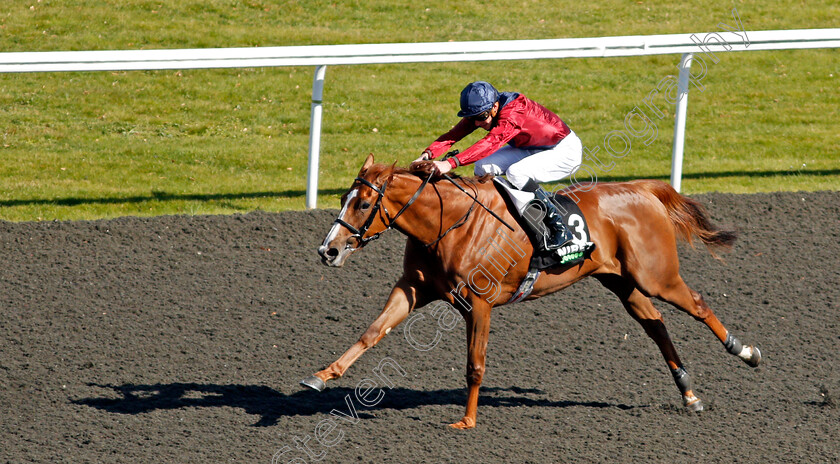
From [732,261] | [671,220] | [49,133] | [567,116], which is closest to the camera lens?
[671,220]

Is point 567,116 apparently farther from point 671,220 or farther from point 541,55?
point 671,220

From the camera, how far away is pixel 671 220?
5.84 m

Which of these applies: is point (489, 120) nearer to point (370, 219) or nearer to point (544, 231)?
point (544, 231)

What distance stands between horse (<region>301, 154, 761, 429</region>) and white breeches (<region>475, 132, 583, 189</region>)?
156 mm

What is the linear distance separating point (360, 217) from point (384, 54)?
334 cm

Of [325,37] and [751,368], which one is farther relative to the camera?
[325,37]

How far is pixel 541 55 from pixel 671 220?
2.59 metres

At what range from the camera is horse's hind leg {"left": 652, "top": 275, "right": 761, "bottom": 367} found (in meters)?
5.59

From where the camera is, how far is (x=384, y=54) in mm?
7762

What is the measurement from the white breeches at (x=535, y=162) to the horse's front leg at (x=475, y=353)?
0.78 m

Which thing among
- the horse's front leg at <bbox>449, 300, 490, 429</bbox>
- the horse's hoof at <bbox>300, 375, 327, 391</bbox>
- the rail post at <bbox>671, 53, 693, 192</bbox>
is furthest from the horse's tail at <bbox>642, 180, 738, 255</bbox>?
the horse's hoof at <bbox>300, 375, 327, 391</bbox>

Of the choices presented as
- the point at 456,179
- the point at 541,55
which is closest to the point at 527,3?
the point at 541,55

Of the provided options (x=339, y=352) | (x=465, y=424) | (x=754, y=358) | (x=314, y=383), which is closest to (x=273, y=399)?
(x=339, y=352)

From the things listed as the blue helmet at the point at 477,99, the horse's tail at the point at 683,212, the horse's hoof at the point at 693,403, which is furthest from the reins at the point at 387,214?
the horse's hoof at the point at 693,403
